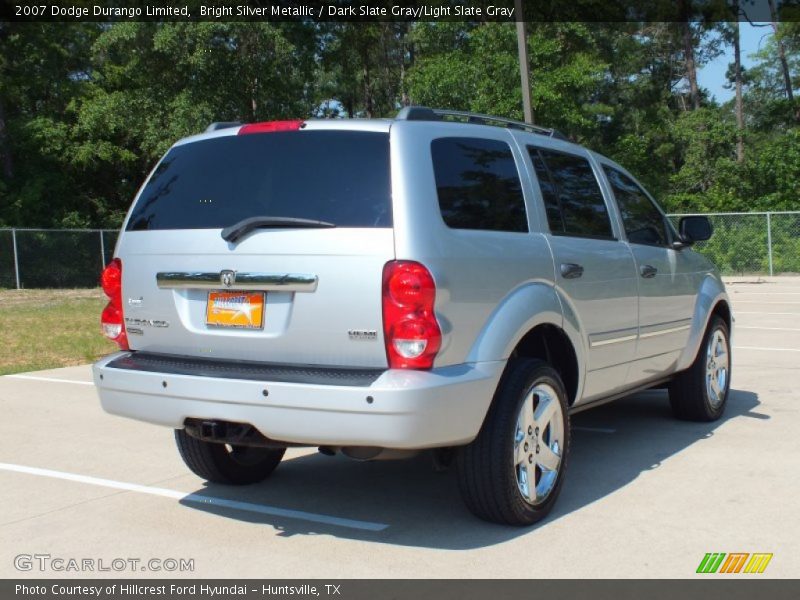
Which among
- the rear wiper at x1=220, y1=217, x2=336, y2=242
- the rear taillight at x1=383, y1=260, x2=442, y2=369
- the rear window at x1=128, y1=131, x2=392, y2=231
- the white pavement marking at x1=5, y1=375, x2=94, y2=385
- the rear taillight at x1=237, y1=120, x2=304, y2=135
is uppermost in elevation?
the rear taillight at x1=237, y1=120, x2=304, y2=135

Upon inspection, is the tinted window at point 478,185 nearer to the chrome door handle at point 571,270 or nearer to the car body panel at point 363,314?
the car body panel at point 363,314

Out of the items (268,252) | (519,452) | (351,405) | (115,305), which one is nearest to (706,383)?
(519,452)

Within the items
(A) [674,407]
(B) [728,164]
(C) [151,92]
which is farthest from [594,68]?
(A) [674,407]

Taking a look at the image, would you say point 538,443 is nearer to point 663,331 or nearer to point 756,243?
point 663,331

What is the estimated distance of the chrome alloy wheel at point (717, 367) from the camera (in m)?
7.21

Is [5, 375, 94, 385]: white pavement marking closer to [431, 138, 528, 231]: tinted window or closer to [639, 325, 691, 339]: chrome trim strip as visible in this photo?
[639, 325, 691, 339]: chrome trim strip

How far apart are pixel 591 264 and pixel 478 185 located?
3.42 feet

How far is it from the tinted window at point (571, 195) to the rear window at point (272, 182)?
50.8 inches

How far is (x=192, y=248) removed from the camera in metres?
4.69

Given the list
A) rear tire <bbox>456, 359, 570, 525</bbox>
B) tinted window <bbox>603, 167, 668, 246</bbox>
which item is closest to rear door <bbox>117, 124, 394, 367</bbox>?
rear tire <bbox>456, 359, 570, 525</bbox>

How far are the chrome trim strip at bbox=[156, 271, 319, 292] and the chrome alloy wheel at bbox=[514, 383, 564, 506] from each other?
1.23 meters

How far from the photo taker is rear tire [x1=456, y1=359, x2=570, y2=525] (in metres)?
4.55

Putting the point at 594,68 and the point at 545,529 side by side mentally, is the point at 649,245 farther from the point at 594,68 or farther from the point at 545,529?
the point at 594,68
